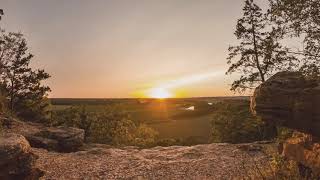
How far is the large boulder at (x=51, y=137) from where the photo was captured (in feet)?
92.9

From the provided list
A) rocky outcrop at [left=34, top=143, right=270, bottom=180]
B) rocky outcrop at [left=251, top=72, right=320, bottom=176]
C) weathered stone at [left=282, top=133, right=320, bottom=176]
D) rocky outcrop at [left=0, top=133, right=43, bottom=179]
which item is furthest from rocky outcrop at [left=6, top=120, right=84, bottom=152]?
rocky outcrop at [left=251, top=72, right=320, bottom=176]

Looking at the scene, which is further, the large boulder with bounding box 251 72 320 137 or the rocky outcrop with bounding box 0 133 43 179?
the rocky outcrop with bounding box 0 133 43 179

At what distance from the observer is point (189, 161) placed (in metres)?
24.6

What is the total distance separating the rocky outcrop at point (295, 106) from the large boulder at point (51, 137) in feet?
56.1

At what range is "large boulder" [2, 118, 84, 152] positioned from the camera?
1115 inches

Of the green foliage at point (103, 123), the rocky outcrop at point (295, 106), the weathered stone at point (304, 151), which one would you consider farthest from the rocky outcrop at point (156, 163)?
the green foliage at point (103, 123)

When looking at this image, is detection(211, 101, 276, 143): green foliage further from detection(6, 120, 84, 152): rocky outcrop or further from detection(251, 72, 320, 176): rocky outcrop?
detection(251, 72, 320, 176): rocky outcrop

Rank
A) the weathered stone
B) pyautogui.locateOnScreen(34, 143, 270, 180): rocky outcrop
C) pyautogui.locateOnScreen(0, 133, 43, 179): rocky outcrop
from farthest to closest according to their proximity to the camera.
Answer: pyautogui.locateOnScreen(34, 143, 270, 180): rocky outcrop < pyautogui.locateOnScreen(0, 133, 43, 179): rocky outcrop < the weathered stone

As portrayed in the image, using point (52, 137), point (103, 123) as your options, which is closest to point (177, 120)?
point (103, 123)

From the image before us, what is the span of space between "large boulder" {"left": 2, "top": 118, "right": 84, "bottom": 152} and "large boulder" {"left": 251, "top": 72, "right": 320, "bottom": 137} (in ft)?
56.6

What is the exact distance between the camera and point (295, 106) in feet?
48.3

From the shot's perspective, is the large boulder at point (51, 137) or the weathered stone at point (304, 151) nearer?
the weathered stone at point (304, 151)

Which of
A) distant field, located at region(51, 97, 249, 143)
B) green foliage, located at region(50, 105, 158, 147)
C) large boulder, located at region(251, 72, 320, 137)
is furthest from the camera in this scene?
distant field, located at region(51, 97, 249, 143)

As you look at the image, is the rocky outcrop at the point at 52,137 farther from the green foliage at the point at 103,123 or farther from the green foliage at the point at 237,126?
the green foliage at the point at 103,123
